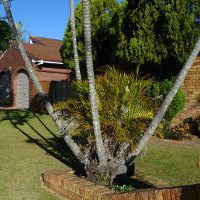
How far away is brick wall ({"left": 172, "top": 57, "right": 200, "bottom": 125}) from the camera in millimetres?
11234

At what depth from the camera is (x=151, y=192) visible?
327cm

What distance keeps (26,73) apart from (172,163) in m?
16.0

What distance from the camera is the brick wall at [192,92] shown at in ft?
36.9

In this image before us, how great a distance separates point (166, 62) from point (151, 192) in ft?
26.2

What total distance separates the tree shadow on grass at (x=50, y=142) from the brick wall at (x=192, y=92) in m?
5.04

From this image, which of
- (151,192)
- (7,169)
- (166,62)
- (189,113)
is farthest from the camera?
(189,113)

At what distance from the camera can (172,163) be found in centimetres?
692

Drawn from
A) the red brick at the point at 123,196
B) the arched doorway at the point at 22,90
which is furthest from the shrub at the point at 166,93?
the arched doorway at the point at 22,90

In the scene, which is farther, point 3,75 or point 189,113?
point 3,75

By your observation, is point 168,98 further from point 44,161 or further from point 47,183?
point 44,161

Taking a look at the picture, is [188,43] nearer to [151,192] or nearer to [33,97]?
[151,192]

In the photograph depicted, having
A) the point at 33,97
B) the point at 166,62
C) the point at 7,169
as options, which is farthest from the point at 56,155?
the point at 33,97

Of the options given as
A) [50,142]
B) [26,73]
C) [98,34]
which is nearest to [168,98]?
[50,142]

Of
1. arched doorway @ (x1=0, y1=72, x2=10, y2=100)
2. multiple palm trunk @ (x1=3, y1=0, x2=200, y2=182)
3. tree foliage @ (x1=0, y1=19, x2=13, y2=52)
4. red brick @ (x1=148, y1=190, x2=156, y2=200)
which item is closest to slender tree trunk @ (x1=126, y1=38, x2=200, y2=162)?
multiple palm trunk @ (x1=3, y1=0, x2=200, y2=182)
